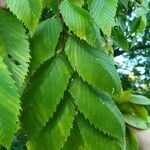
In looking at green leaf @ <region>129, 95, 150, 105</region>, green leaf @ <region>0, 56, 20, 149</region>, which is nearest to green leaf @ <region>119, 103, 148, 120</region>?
green leaf @ <region>129, 95, 150, 105</region>

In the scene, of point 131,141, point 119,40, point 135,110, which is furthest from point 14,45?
point 119,40

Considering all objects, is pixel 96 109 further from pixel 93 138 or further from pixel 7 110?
pixel 7 110

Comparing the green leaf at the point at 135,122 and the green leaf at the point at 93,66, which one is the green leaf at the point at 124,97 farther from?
the green leaf at the point at 93,66

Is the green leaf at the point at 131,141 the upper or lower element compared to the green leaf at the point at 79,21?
lower

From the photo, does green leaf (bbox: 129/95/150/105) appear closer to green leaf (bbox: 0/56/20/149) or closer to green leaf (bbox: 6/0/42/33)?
green leaf (bbox: 6/0/42/33)

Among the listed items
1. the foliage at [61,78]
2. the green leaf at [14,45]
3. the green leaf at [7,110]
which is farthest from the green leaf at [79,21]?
the green leaf at [7,110]

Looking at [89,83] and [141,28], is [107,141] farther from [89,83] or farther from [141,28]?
[141,28]
